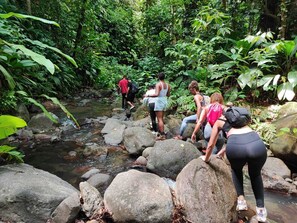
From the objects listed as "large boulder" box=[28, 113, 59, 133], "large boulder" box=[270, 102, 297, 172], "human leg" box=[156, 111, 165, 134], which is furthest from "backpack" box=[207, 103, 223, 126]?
"large boulder" box=[28, 113, 59, 133]

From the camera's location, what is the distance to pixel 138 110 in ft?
30.5

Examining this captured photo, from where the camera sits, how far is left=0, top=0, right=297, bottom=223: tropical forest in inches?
131

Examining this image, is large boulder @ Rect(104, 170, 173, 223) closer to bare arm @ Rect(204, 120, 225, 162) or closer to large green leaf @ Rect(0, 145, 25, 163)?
bare arm @ Rect(204, 120, 225, 162)

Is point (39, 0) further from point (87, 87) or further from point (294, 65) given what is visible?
point (294, 65)

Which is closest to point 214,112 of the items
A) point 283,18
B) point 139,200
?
point 139,200

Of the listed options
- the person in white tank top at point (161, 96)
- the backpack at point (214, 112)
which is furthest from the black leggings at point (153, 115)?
the backpack at point (214, 112)

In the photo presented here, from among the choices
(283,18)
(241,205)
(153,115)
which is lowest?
(241,205)

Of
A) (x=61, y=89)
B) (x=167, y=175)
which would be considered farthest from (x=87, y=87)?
(x=167, y=175)

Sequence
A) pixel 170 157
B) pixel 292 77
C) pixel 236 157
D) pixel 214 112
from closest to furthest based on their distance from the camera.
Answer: pixel 236 157 → pixel 214 112 → pixel 170 157 → pixel 292 77

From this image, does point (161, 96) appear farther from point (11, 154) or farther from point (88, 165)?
point (11, 154)

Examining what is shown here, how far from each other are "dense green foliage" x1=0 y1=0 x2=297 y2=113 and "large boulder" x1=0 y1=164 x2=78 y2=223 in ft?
3.86

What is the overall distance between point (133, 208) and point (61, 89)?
9682mm

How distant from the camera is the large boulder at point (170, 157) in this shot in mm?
4719

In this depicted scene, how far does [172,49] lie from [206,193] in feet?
29.3
